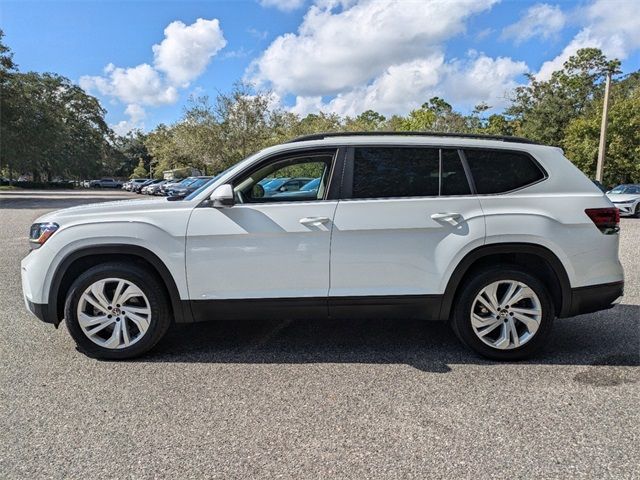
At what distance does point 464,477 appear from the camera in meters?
2.27

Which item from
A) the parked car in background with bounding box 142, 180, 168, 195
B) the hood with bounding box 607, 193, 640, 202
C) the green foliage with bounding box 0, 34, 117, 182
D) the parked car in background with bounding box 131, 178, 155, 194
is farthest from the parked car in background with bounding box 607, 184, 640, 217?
the parked car in background with bounding box 131, 178, 155, 194

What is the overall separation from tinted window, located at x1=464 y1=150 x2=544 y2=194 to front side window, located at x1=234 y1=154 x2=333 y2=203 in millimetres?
1223

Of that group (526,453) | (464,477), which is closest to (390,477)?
(464,477)

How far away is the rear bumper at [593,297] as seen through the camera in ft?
11.9

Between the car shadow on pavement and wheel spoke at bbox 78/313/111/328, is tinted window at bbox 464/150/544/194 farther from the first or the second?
wheel spoke at bbox 78/313/111/328

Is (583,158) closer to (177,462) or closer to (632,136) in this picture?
(632,136)

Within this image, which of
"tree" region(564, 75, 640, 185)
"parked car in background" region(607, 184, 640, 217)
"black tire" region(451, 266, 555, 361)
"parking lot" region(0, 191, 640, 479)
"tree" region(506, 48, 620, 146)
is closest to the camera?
"parking lot" region(0, 191, 640, 479)

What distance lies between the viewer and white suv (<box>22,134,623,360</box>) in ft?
11.6

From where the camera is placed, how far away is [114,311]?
3.60 m

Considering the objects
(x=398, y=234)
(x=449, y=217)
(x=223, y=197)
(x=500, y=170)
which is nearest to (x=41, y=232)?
(x=223, y=197)

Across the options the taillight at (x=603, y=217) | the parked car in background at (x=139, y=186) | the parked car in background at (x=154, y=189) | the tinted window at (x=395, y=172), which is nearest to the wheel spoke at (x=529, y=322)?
the taillight at (x=603, y=217)

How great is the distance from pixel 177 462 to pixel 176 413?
507 mm

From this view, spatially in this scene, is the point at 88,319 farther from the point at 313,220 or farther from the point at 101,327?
the point at 313,220

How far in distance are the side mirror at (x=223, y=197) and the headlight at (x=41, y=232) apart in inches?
51.4
